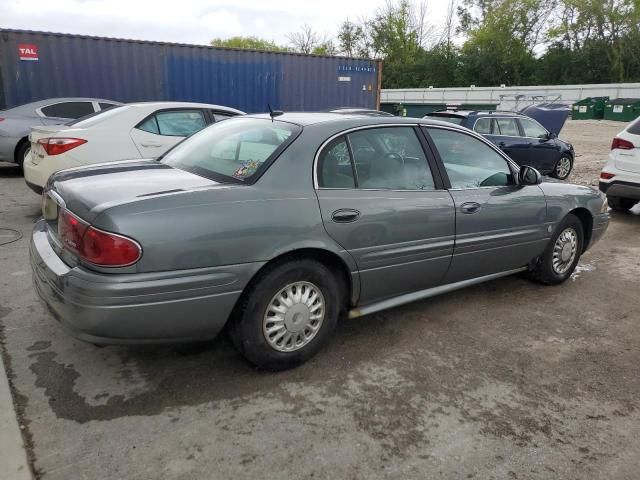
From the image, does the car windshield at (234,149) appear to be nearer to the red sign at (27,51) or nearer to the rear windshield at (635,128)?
the rear windshield at (635,128)

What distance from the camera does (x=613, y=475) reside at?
233cm

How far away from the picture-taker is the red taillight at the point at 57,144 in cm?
590

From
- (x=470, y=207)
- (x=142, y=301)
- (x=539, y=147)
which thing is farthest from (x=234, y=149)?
(x=539, y=147)

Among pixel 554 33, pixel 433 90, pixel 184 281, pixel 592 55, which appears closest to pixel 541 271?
pixel 184 281

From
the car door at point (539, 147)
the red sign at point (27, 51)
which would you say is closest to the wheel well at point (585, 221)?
the car door at point (539, 147)

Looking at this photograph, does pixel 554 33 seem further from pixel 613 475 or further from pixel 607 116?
pixel 613 475

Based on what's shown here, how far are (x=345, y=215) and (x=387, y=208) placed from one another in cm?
33

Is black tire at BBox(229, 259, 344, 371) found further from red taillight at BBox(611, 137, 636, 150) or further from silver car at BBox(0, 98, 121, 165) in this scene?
silver car at BBox(0, 98, 121, 165)

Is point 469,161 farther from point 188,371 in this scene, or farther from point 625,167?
point 625,167

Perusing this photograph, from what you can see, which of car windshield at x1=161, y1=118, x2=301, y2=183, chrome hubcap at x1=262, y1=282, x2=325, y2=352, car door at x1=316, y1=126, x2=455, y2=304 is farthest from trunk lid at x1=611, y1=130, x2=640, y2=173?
chrome hubcap at x1=262, y1=282, x2=325, y2=352

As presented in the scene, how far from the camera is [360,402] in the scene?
2.80 metres

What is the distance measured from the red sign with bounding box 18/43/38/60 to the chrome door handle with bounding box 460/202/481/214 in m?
10.7

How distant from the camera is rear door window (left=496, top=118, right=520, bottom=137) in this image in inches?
387

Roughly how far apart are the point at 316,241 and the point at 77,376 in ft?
5.12
